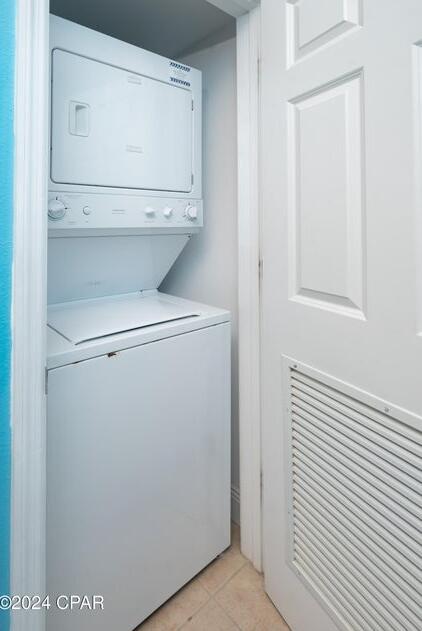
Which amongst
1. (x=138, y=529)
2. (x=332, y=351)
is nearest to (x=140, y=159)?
(x=332, y=351)

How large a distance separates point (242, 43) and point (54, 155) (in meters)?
0.97

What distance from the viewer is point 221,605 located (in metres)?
1.67

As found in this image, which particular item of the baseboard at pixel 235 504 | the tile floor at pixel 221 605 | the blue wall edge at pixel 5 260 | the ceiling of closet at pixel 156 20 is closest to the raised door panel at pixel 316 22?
the ceiling of closet at pixel 156 20

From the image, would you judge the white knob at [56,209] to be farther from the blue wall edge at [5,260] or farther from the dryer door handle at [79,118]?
the blue wall edge at [5,260]

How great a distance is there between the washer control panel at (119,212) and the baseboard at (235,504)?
4.82 feet

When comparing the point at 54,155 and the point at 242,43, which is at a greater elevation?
the point at 242,43

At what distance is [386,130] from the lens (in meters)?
1.00

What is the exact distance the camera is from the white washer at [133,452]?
129 centimetres

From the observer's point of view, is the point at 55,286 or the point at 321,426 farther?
the point at 55,286

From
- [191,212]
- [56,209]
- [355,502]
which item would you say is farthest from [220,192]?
[355,502]

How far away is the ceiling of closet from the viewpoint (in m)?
1.83

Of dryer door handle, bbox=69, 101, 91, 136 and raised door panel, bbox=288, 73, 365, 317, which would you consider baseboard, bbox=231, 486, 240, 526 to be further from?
dryer door handle, bbox=69, 101, 91, 136

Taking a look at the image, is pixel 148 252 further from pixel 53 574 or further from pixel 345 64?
pixel 53 574

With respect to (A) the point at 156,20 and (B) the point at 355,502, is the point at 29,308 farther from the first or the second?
(A) the point at 156,20
